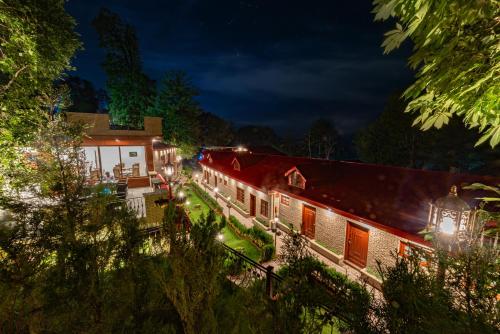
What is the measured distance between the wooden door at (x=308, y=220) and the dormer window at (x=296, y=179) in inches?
56.3

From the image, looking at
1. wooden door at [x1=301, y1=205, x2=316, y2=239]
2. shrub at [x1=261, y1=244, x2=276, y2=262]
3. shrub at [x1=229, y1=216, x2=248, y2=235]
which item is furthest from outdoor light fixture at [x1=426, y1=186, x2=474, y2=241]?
shrub at [x1=229, y1=216, x2=248, y2=235]

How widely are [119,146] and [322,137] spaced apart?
139 feet

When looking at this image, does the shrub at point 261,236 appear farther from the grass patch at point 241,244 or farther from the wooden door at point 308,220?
the wooden door at point 308,220

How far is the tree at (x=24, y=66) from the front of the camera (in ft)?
18.2

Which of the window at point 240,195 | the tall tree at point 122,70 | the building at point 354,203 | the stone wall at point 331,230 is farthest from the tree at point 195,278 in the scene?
the tall tree at point 122,70

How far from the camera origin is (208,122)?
178ft

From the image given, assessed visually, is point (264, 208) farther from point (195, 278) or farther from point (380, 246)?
point (195, 278)

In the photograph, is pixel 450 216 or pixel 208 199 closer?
pixel 450 216

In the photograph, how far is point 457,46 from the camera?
1.99 metres

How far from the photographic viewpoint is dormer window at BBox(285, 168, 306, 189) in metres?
13.5

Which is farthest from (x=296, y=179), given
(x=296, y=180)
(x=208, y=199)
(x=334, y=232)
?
(x=208, y=199)

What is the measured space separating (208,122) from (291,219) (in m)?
44.7

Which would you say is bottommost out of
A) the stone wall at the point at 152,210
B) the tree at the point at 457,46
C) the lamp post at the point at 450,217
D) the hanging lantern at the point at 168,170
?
the stone wall at the point at 152,210

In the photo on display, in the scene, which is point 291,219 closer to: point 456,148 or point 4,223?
point 4,223
